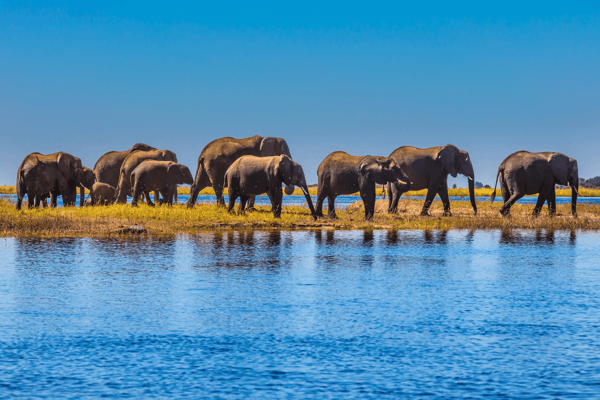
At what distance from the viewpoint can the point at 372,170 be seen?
21.8 metres

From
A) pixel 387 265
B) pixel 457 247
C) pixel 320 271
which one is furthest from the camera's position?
pixel 457 247

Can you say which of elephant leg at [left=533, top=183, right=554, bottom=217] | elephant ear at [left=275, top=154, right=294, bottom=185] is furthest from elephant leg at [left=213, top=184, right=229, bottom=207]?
elephant leg at [left=533, top=183, right=554, bottom=217]

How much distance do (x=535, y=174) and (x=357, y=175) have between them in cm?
698

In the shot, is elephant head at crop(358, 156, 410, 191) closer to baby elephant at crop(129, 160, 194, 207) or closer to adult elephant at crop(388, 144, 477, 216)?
adult elephant at crop(388, 144, 477, 216)

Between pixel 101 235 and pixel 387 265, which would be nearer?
pixel 387 265

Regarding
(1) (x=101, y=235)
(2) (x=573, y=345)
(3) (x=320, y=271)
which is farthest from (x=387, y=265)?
(1) (x=101, y=235)

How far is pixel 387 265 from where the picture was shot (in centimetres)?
1180

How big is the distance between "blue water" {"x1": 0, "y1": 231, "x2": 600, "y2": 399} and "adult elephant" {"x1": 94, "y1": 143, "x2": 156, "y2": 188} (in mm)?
18942

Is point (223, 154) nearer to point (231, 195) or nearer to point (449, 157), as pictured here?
point (231, 195)

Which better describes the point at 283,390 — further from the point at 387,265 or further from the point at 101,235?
the point at 101,235

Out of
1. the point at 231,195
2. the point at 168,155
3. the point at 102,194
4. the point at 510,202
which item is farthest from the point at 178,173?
the point at 510,202

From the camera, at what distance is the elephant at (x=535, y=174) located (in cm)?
2441

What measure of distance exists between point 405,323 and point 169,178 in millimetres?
19730

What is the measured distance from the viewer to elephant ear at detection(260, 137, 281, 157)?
25.9 m
